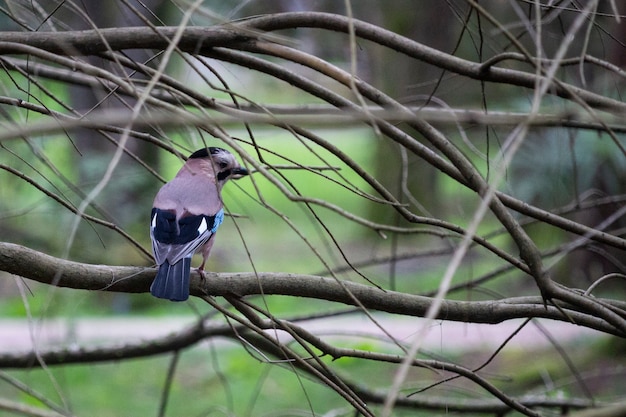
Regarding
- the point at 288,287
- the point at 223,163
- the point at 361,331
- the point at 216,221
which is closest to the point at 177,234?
the point at 216,221

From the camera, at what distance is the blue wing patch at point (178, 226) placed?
3811 millimetres

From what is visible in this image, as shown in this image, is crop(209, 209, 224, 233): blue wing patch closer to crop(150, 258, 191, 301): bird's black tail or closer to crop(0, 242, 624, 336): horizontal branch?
crop(150, 258, 191, 301): bird's black tail

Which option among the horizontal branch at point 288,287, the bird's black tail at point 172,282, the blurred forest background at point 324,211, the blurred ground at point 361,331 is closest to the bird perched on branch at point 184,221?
the bird's black tail at point 172,282

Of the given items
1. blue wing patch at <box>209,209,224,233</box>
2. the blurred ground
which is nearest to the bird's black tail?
blue wing patch at <box>209,209,224,233</box>

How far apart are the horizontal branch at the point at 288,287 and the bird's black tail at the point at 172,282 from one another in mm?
297

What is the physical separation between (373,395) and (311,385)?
4.68 meters

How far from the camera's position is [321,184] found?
1006 inches

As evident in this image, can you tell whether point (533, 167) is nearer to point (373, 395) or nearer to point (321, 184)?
point (373, 395)

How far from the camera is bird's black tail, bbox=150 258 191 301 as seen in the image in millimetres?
3225

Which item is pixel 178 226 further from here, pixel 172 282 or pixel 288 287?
pixel 288 287

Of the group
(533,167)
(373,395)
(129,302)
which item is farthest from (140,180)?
(373,395)

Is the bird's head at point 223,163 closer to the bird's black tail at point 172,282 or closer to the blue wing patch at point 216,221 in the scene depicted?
the blue wing patch at point 216,221

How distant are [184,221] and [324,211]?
626 inches

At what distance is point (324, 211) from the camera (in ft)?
65.2
